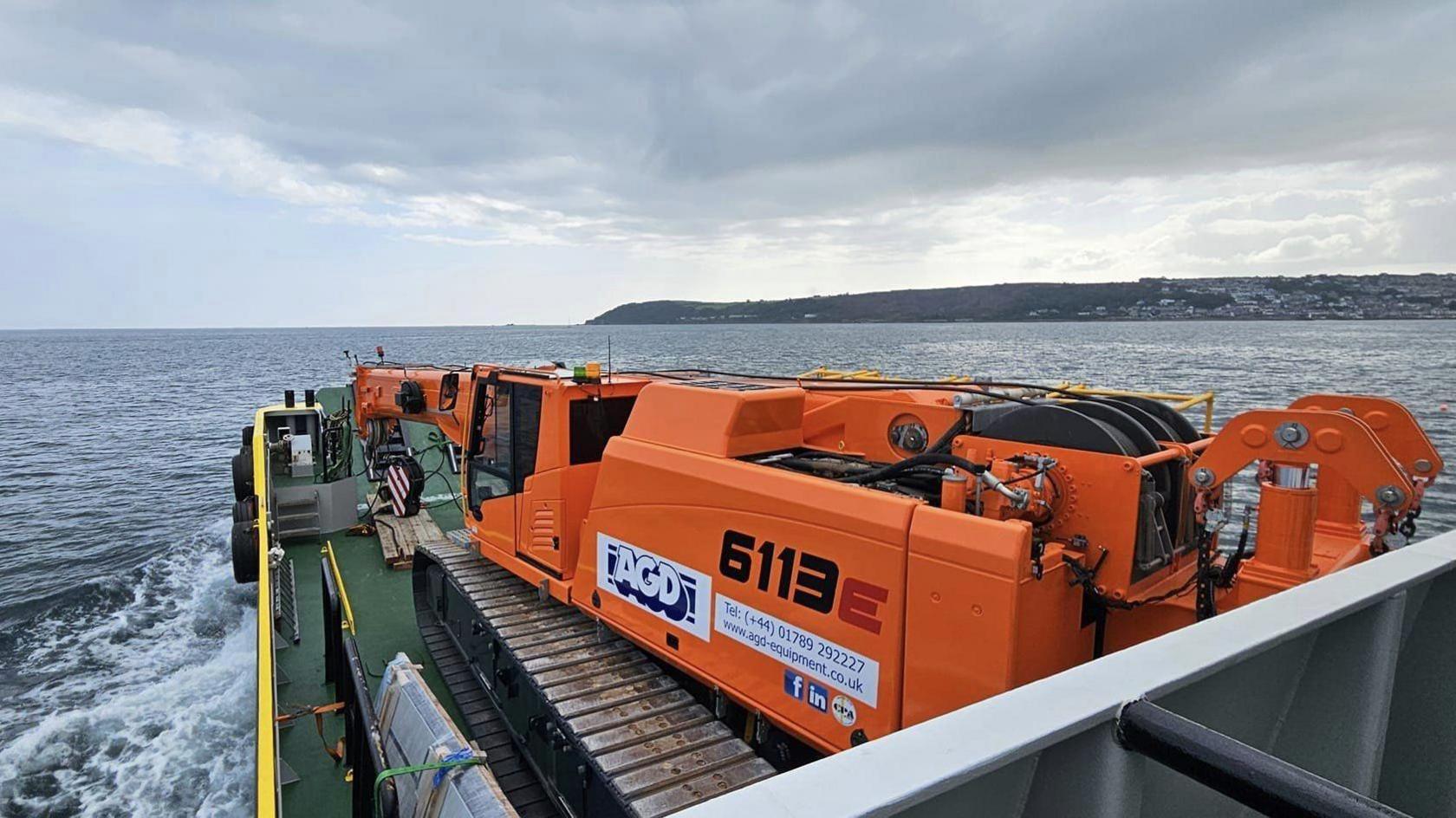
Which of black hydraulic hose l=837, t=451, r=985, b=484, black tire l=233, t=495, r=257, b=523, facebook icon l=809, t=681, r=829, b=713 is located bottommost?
black tire l=233, t=495, r=257, b=523

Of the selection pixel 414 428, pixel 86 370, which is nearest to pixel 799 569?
pixel 414 428

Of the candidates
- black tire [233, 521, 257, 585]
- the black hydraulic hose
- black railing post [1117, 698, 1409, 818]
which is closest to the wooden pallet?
black tire [233, 521, 257, 585]

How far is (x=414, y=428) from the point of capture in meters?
20.1

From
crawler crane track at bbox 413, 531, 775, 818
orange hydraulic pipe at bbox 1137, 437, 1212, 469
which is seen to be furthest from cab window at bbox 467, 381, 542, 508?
orange hydraulic pipe at bbox 1137, 437, 1212, 469

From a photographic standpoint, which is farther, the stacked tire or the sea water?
the stacked tire

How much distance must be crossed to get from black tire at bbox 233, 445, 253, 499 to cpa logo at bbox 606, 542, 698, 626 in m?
12.3

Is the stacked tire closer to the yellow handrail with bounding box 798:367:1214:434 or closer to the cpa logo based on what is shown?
the cpa logo

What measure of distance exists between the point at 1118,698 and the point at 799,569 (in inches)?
115

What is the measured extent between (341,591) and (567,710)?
19.6 ft

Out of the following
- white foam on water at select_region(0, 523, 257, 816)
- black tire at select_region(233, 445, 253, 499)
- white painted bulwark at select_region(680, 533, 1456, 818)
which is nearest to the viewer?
white painted bulwark at select_region(680, 533, 1456, 818)

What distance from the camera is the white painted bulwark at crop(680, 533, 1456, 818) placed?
122 cm

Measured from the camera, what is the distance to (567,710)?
4.84m

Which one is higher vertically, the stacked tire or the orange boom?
the orange boom

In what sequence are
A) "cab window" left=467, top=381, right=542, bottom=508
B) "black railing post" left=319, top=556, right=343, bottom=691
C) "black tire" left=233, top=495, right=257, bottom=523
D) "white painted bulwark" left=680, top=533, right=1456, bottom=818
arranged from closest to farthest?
"white painted bulwark" left=680, top=533, right=1456, bottom=818 < "cab window" left=467, top=381, right=542, bottom=508 < "black railing post" left=319, top=556, right=343, bottom=691 < "black tire" left=233, top=495, right=257, bottom=523
